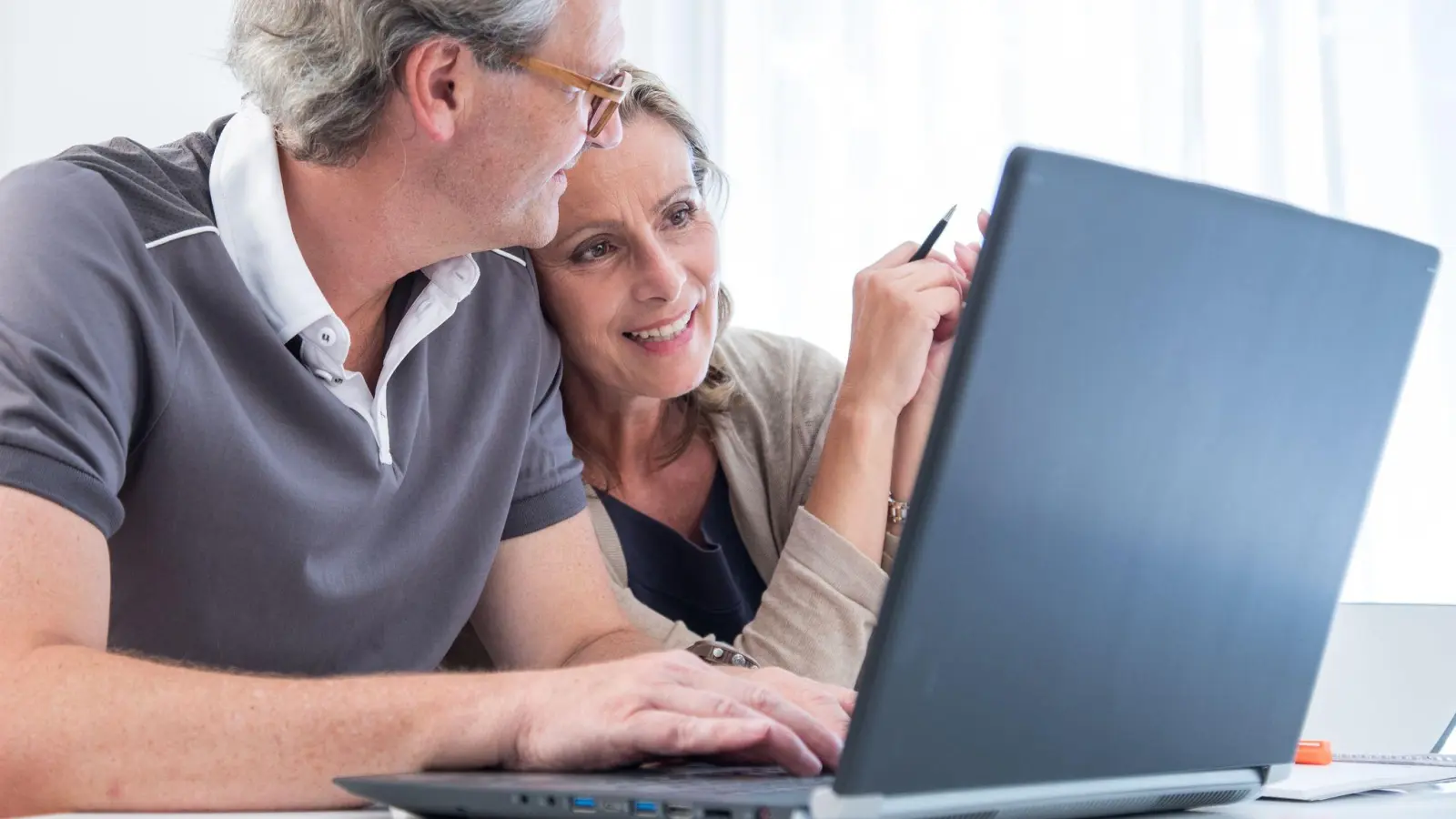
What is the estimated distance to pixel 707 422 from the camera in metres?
1.69

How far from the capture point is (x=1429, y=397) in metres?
2.72

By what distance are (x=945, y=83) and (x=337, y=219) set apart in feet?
7.25

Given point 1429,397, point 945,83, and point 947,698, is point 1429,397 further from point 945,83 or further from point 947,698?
point 947,698

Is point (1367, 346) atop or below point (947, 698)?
atop

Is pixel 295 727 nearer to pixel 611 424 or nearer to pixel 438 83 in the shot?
pixel 438 83

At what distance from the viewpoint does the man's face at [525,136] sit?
1.27 metres

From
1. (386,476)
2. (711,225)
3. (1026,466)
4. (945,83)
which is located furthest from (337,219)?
(945,83)

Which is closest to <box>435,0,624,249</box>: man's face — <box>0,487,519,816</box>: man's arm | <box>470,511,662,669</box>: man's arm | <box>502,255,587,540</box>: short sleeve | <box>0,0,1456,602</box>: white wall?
<box>502,255,587,540</box>: short sleeve

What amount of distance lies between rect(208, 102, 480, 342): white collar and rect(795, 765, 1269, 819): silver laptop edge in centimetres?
79

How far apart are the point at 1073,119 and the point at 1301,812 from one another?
2511 millimetres

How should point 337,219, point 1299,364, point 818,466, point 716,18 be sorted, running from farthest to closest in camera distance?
point 716,18
point 818,466
point 337,219
point 1299,364

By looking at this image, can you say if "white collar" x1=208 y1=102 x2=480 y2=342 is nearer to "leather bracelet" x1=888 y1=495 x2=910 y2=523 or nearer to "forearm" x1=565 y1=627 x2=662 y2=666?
"forearm" x1=565 y1=627 x2=662 y2=666

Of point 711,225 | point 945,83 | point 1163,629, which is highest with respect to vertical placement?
point 945,83

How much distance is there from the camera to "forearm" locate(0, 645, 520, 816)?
798mm
